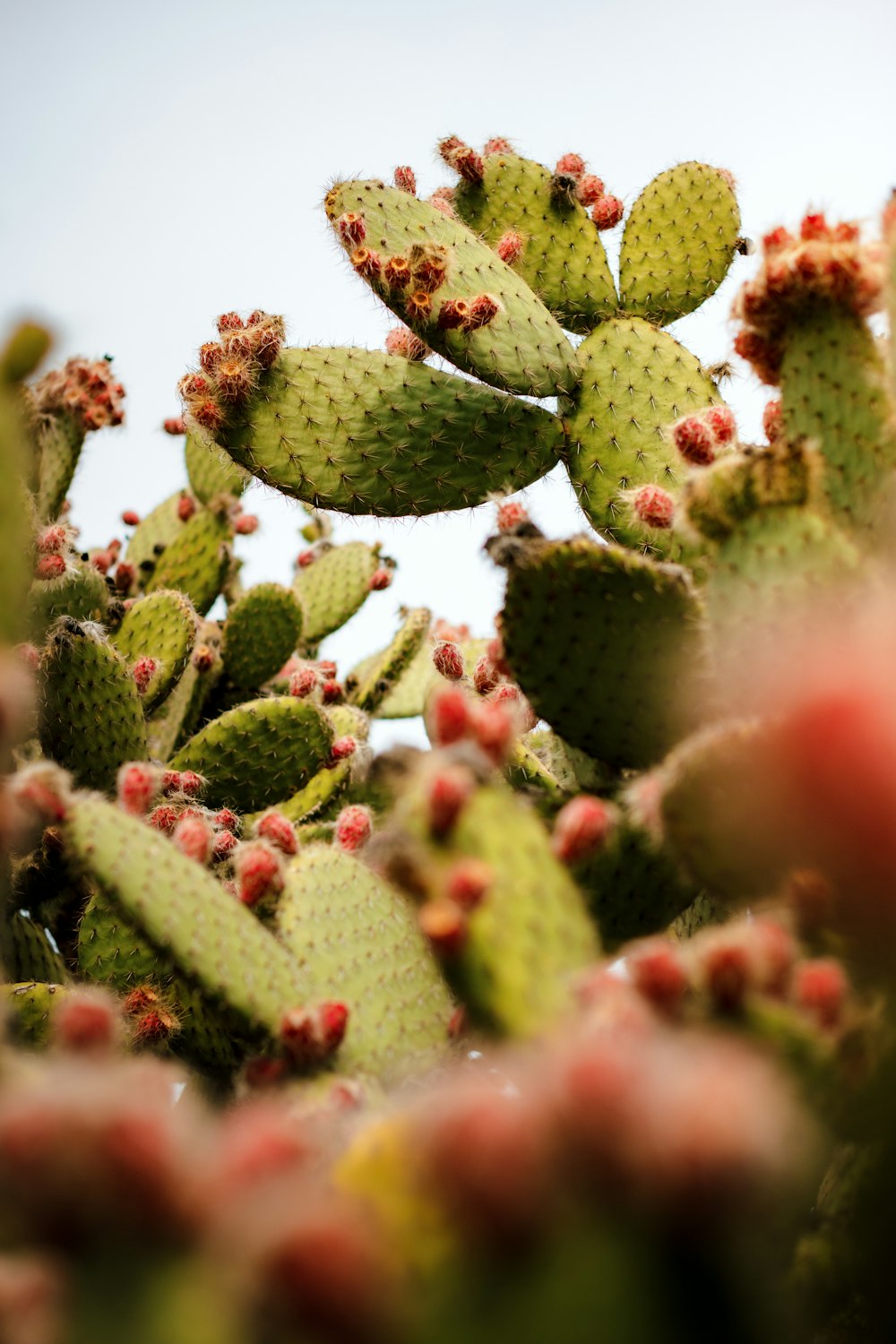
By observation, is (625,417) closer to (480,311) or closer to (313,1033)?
(480,311)

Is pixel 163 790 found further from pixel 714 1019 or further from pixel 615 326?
pixel 714 1019

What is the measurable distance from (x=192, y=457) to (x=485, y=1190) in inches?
155

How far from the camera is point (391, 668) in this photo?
14.7ft

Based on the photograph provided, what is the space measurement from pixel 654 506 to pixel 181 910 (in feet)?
3.43

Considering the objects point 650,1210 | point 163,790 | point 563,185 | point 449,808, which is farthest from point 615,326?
point 650,1210

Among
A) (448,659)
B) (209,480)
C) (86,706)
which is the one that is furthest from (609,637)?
(209,480)

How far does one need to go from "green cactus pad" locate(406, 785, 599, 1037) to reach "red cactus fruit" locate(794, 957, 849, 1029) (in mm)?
A: 205

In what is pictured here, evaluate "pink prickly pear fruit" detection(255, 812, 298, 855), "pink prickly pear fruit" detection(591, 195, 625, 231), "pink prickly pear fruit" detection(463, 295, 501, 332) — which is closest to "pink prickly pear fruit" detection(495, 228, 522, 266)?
"pink prickly pear fruit" detection(591, 195, 625, 231)

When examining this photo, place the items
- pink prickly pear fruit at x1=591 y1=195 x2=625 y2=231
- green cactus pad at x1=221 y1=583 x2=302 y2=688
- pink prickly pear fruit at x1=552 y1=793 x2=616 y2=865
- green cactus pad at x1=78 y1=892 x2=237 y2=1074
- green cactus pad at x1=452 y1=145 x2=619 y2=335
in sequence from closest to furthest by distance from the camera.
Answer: pink prickly pear fruit at x1=552 y1=793 x2=616 y2=865
green cactus pad at x1=78 y1=892 x2=237 y2=1074
green cactus pad at x1=452 y1=145 x2=619 y2=335
pink prickly pear fruit at x1=591 y1=195 x2=625 y2=231
green cactus pad at x1=221 y1=583 x2=302 y2=688

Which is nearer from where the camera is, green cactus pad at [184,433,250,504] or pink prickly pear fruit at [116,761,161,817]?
pink prickly pear fruit at [116,761,161,817]

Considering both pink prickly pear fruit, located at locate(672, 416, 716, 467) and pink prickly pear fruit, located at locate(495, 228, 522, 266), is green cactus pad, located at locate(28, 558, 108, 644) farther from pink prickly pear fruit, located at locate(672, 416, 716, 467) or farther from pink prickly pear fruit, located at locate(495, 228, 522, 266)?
pink prickly pear fruit, located at locate(672, 416, 716, 467)

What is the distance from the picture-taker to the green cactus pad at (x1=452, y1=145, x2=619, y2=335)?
292 cm

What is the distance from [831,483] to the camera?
163cm

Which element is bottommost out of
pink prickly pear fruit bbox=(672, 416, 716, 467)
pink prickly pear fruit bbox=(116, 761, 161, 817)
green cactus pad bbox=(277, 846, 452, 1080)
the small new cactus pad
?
green cactus pad bbox=(277, 846, 452, 1080)
